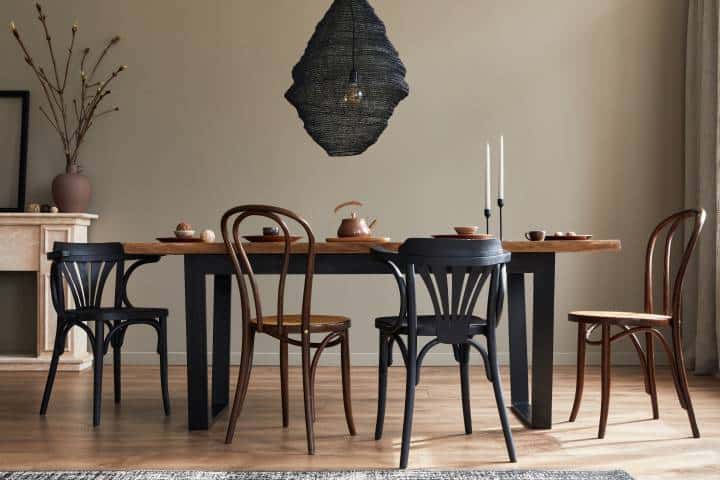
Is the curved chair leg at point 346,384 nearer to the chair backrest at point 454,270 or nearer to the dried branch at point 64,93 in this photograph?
the chair backrest at point 454,270

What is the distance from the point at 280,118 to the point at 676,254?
2.61 m

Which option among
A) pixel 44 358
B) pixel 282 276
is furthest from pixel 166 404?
pixel 44 358

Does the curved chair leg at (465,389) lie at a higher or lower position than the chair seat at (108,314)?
lower

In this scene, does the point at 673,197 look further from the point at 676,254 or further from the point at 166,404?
the point at 166,404

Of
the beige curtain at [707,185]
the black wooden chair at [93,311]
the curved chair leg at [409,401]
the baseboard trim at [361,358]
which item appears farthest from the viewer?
the baseboard trim at [361,358]

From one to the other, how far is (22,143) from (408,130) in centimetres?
244

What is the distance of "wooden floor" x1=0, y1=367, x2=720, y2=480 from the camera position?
2.60 meters

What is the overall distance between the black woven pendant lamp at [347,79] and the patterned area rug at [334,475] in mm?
1556

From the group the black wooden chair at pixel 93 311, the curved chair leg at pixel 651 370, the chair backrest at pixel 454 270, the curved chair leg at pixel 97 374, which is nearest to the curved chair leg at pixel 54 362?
the black wooden chair at pixel 93 311

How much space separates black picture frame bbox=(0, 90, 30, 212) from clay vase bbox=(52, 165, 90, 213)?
318 millimetres

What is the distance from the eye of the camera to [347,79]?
3.36m

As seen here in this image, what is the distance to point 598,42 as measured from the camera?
482cm

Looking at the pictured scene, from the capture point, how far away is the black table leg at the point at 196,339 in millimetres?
3021

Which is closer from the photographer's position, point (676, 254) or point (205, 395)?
point (205, 395)
